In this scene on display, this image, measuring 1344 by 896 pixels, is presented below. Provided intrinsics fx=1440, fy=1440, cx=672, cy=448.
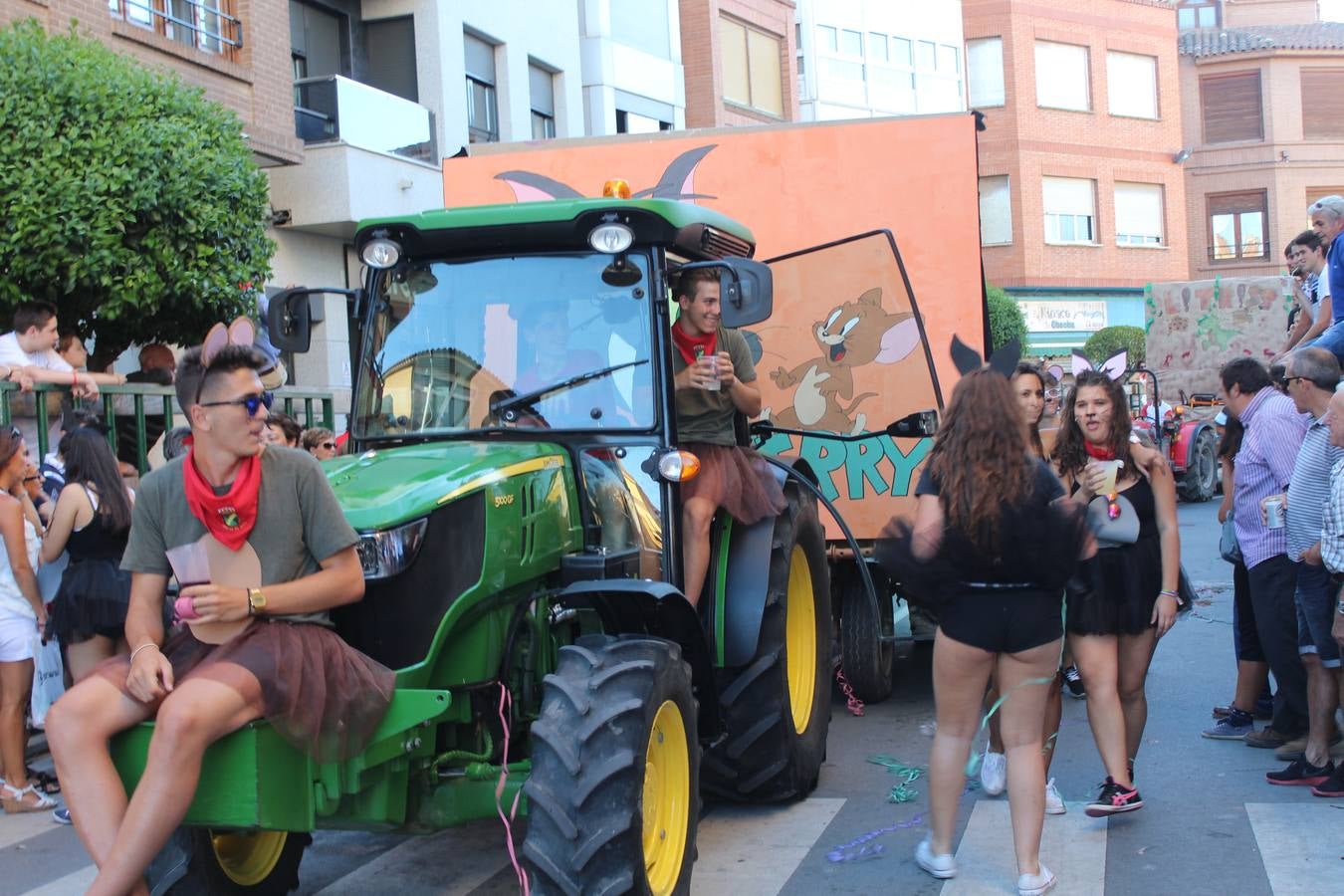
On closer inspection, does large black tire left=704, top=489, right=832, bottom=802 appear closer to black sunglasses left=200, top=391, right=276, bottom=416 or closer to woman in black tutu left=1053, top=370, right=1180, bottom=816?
woman in black tutu left=1053, top=370, right=1180, bottom=816

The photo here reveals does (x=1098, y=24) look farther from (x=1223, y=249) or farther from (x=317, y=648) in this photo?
(x=317, y=648)

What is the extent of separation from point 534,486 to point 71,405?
4.28 m

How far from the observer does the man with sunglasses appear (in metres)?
3.91

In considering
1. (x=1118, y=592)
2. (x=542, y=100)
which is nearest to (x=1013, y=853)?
(x=1118, y=592)

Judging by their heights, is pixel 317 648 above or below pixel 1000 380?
below

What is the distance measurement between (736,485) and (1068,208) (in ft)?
129

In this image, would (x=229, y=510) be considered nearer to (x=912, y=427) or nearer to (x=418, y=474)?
(x=418, y=474)

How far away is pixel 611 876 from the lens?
416cm

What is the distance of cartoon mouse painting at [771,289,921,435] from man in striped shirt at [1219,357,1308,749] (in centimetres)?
185

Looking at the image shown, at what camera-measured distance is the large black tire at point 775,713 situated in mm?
5949

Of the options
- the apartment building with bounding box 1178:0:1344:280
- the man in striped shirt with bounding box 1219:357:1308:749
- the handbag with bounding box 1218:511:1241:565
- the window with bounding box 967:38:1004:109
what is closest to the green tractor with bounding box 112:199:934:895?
the man in striped shirt with bounding box 1219:357:1308:749

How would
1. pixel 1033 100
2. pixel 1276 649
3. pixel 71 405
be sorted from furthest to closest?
1. pixel 1033 100
2. pixel 71 405
3. pixel 1276 649

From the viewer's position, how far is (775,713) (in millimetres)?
5953

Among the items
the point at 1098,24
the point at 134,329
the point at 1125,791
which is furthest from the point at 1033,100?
the point at 1125,791
